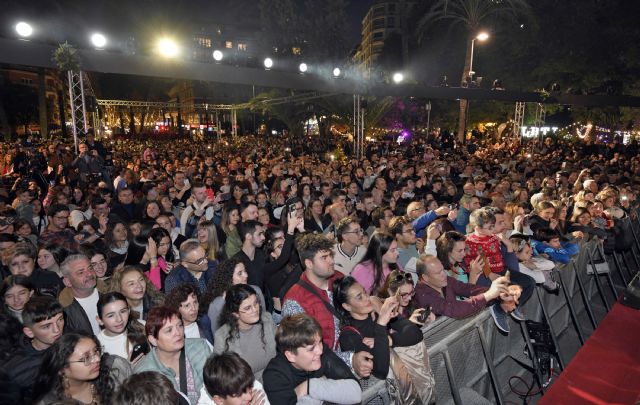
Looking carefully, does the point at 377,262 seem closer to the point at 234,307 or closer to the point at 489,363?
the point at 489,363

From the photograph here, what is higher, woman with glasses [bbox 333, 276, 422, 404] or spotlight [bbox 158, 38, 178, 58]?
spotlight [bbox 158, 38, 178, 58]

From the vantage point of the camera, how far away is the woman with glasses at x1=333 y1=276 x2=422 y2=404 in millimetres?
2859

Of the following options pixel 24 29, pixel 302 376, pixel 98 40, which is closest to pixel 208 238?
pixel 302 376

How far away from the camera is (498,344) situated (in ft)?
15.4

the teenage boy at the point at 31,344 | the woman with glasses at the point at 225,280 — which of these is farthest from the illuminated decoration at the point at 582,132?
the teenage boy at the point at 31,344

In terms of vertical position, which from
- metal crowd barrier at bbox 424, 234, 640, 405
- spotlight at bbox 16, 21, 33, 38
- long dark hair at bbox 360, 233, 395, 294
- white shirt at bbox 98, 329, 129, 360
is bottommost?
metal crowd barrier at bbox 424, 234, 640, 405

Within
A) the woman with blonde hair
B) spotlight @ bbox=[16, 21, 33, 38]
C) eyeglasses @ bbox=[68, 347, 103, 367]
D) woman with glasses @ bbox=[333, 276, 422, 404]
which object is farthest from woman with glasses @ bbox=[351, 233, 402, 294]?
spotlight @ bbox=[16, 21, 33, 38]

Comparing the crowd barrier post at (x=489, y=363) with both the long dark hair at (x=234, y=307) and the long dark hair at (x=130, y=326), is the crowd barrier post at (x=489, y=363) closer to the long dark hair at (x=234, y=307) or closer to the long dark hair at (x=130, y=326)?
the long dark hair at (x=234, y=307)

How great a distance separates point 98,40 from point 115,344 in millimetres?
9314

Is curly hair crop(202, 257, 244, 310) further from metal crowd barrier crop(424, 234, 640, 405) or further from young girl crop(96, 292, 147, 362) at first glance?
metal crowd barrier crop(424, 234, 640, 405)

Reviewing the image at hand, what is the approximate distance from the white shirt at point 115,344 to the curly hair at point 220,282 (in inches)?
31.5

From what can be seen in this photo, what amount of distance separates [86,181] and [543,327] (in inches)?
387

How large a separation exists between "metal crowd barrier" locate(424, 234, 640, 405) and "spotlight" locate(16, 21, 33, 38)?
9.91m

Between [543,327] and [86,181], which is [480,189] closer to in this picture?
[543,327]
